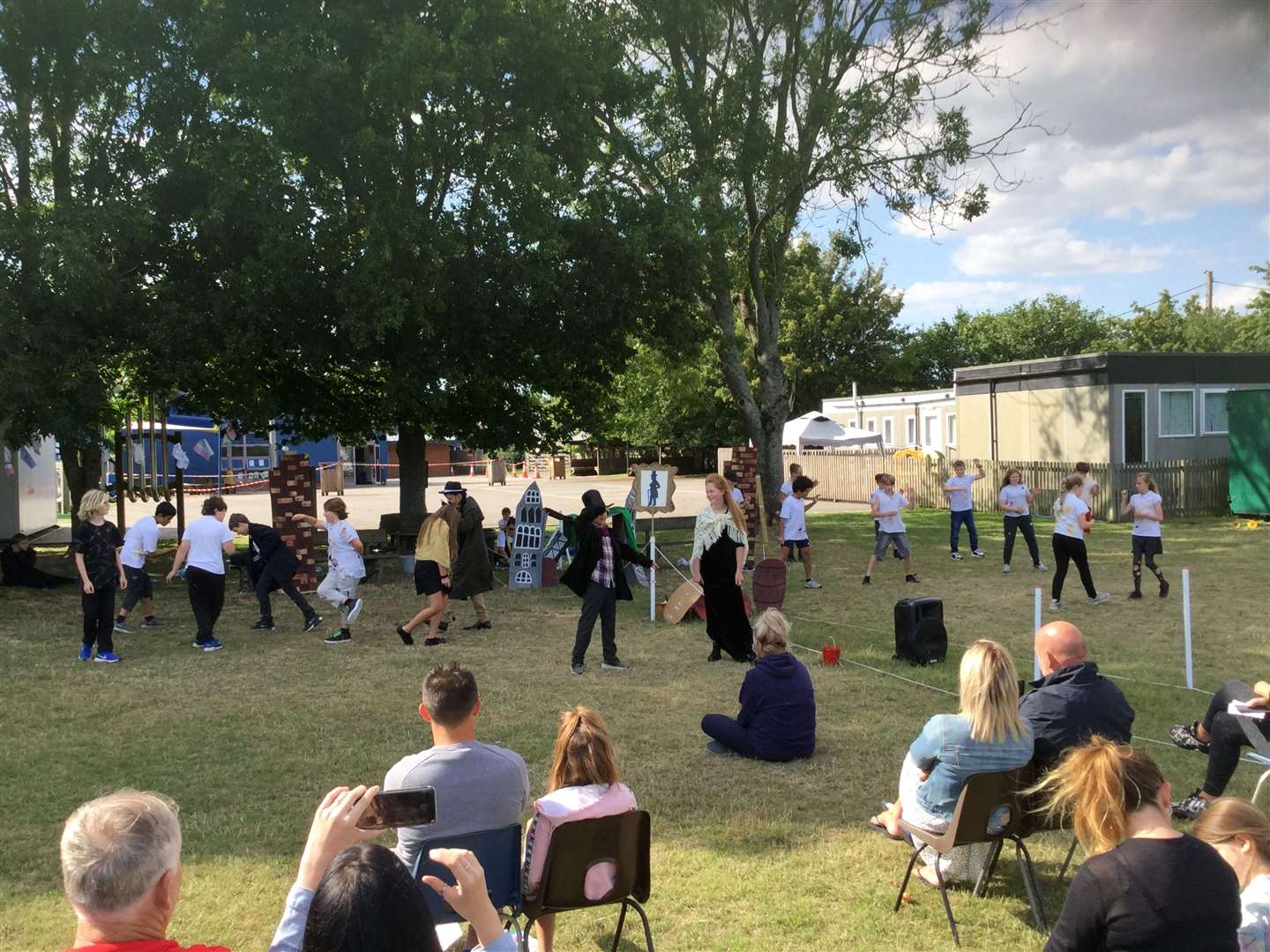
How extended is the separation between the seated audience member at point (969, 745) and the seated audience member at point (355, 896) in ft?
10.3

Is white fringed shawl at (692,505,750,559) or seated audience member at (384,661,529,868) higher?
white fringed shawl at (692,505,750,559)

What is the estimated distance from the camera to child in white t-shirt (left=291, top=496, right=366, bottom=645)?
1145 cm

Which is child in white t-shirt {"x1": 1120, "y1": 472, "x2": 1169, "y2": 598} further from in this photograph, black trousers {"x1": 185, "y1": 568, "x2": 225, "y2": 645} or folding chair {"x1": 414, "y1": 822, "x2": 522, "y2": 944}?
folding chair {"x1": 414, "y1": 822, "x2": 522, "y2": 944}

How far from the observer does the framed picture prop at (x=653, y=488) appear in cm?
1382

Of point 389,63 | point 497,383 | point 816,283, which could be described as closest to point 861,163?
point 497,383

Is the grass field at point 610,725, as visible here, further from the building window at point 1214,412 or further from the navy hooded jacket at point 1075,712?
the building window at point 1214,412

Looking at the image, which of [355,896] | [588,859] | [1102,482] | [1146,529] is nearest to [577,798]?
[588,859]

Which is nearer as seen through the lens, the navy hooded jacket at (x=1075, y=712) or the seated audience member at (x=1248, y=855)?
the seated audience member at (x=1248, y=855)

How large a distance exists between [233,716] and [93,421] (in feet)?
28.4

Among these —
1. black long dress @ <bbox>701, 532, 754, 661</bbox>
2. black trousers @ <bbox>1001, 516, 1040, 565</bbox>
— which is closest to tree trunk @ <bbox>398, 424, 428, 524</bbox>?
black long dress @ <bbox>701, 532, 754, 661</bbox>

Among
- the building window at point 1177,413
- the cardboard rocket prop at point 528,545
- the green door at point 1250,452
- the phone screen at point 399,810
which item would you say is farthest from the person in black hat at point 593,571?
the building window at point 1177,413

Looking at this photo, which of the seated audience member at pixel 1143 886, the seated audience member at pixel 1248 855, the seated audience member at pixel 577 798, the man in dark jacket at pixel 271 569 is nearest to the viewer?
the seated audience member at pixel 1143 886

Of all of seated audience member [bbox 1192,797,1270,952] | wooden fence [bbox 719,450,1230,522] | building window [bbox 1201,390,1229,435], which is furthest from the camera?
building window [bbox 1201,390,1229,435]

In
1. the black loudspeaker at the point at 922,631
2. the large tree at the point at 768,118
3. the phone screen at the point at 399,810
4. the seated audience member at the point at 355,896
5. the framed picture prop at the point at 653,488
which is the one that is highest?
the large tree at the point at 768,118
